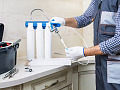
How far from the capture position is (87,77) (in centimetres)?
166

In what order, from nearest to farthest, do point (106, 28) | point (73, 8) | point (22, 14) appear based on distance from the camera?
point (106, 28)
point (22, 14)
point (73, 8)

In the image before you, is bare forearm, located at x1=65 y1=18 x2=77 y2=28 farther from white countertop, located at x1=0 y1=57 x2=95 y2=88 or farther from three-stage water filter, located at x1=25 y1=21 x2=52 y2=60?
white countertop, located at x1=0 y1=57 x2=95 y2=88

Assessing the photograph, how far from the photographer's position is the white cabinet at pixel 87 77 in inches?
63.8

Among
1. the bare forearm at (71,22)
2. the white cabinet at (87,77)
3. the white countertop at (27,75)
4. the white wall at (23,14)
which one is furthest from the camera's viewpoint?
the white cabinet at (87,77)

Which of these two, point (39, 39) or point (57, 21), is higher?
point (57, 21)

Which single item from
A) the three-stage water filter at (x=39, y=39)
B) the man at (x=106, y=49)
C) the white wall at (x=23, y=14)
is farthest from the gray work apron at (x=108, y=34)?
the white wall at (x=23, y=14)

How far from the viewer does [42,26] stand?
1.41m

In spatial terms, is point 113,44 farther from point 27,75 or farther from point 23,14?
point 23,14

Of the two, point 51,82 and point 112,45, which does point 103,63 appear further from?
point 51,82

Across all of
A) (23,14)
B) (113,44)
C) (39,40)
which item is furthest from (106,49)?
(23,14)

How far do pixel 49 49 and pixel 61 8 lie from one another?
80cm

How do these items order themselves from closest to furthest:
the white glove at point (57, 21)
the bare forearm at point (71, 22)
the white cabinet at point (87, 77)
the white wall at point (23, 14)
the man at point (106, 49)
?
the man at point (106, 49) < the white glove at point (57, 21) < the bare forearm at point (71, 22) < the white wall at point (23, 14) < the white cabinet at point (87, 77)

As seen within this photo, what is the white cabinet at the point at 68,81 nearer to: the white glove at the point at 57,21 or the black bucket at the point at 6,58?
the black bucket at the point at 6,58

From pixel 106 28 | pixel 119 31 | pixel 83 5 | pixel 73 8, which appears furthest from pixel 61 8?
pixel 119 31
